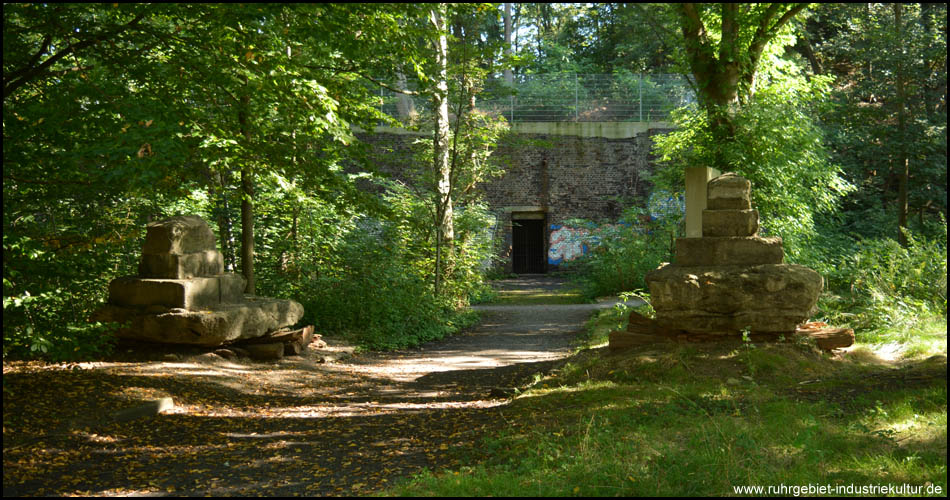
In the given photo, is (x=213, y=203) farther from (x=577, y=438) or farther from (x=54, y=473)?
(x=577, y=438)

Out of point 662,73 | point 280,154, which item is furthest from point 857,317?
point 662,73

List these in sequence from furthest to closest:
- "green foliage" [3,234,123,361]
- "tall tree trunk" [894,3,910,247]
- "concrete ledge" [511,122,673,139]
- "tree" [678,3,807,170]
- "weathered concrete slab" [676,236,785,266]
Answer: "concrete ledge" [511,122,673,139] < "tall tree trunk" [894,3,910,247] < "tree" [678,3,807,170] < "weathered concrete slab" [676,236,785,266] < "green foliage" [3,234,123,361]

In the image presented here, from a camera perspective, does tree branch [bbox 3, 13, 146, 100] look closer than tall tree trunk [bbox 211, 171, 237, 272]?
Result: Yes

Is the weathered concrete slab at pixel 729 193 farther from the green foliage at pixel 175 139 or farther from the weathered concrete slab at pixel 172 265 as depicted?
the weathered concrete slab at pixel 172 265

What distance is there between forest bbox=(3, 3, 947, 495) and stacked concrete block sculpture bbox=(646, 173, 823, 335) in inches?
30.1

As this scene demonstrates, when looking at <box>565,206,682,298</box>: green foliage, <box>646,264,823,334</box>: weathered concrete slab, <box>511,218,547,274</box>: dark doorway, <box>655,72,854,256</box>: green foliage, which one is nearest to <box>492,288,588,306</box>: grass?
<box>565,206,682,298</box>: green foliage

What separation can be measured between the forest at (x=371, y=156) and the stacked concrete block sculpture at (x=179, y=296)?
16.7 inches

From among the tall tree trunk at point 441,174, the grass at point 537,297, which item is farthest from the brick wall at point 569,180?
the tall tree trunk at point 441,174

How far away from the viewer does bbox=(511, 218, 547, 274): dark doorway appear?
90.0 feet

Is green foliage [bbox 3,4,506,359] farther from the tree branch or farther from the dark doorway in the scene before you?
the dark doorway

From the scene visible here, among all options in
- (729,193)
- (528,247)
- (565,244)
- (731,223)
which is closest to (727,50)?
(729,193)

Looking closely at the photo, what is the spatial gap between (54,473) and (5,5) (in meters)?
3.79

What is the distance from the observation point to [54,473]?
5.10 m

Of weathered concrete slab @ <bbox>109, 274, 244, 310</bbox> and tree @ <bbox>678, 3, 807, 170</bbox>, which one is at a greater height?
tree @ <bbox>678, 3, 807, 170</bbox>
